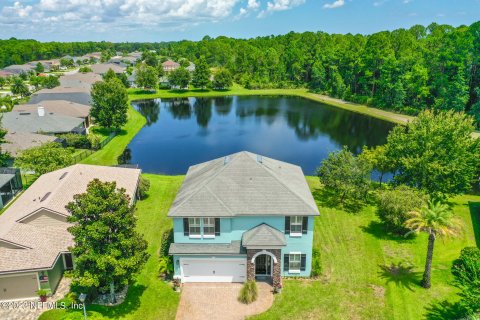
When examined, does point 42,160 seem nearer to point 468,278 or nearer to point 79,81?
point 468,278

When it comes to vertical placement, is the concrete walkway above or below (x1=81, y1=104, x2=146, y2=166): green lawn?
below

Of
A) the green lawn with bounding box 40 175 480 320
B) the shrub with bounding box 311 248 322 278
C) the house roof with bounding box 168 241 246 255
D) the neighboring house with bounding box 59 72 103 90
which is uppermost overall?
the neighboring house with bounding box 59 72 103 90

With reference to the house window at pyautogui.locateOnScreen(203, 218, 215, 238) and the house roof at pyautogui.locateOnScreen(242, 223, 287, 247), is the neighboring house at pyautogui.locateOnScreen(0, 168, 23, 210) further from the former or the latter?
the house roof at pyautogui.locateOnScreen(242, 223, 287, 247)

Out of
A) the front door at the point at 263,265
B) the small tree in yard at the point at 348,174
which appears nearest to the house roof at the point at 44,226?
the front door at the point at 263,265

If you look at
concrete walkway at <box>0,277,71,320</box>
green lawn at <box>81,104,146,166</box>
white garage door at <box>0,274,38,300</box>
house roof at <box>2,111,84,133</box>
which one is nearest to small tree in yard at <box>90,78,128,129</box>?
green lawn at <box>81,104,146,166</box>

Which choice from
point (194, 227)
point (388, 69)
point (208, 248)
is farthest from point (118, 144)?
point (388, 69)
